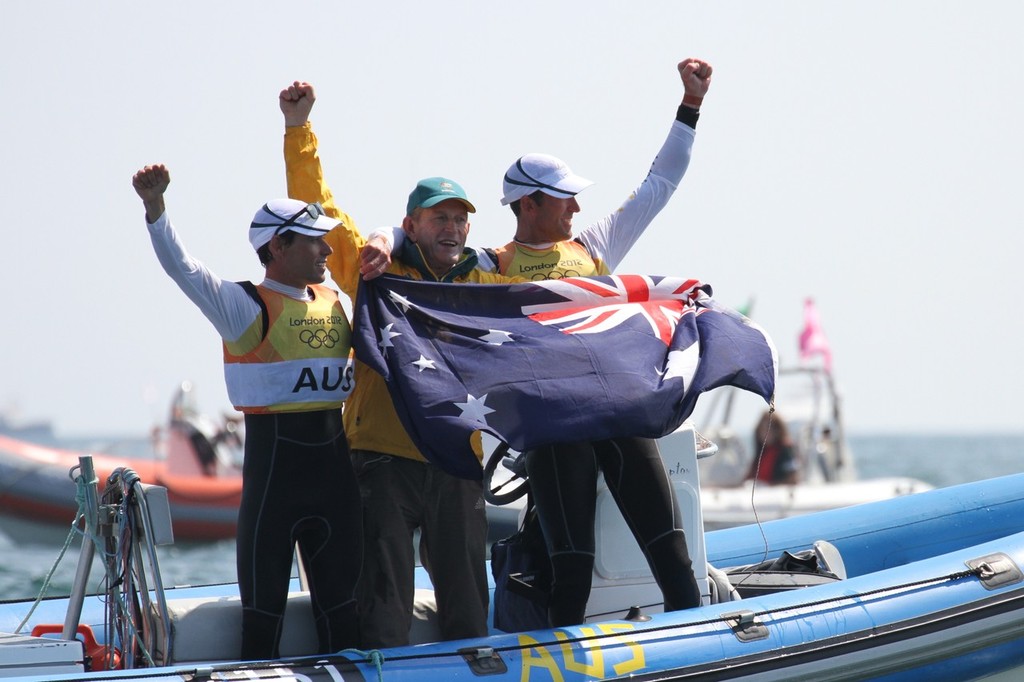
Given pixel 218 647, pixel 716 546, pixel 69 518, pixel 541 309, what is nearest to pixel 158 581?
pixel 218 647

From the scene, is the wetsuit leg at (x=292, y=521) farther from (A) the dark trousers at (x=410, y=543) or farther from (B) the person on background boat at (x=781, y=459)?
(B) the person on background boat at (x=781, y=459)

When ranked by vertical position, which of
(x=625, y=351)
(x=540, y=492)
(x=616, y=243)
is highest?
(x=616, y=243)

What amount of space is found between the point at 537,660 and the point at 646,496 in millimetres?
583

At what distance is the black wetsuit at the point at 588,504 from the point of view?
391 centimetres

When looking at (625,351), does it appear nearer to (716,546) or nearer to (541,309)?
(541,309)

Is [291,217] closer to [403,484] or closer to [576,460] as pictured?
[403,484]

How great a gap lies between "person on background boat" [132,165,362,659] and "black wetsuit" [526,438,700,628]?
575 mm

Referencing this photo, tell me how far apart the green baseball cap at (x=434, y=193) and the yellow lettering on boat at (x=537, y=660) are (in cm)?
133

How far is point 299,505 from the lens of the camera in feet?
12.2

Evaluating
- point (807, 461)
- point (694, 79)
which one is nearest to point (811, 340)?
point (807, 461)

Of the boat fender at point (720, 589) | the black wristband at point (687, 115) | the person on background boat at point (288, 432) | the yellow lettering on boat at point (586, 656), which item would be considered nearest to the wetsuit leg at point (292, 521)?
the person on background boat at point (288, 432)

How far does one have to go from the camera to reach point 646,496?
394cm

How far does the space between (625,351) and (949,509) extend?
2.34 meters

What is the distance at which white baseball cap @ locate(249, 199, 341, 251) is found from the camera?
376cm
